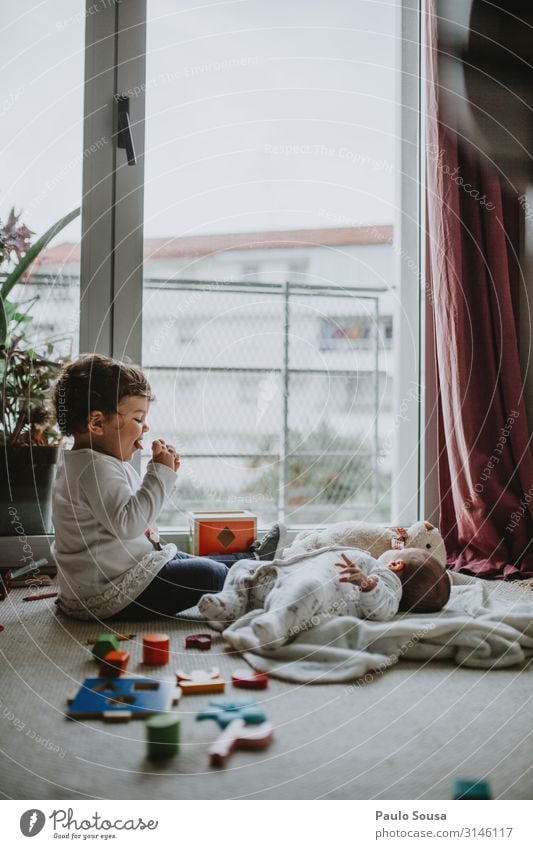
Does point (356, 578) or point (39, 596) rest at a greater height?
point (356, 578)

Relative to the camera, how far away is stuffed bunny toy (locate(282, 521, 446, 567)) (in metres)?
1.54

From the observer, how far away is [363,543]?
1.54m

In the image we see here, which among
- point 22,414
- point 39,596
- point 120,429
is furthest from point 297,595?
point 22,414

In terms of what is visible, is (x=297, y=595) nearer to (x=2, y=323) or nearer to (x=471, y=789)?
(x=471, y=789)

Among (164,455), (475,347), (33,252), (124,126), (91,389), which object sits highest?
(124,126)

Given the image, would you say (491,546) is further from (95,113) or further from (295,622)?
(95,113)

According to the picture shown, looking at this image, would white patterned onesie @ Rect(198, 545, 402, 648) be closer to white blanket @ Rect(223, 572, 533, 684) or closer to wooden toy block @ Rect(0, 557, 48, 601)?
white blanket @ Rect(223, 572, 533, 684)

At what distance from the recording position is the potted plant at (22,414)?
65.1 inches

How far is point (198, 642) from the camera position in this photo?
1.15 m

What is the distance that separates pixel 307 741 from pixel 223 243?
4.38 feet

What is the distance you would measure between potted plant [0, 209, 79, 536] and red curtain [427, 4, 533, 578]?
96 centimetres

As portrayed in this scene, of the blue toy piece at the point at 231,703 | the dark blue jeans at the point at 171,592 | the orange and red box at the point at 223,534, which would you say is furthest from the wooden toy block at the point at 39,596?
the blue toy piece at the point at 231,703

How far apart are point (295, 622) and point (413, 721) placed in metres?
0.28

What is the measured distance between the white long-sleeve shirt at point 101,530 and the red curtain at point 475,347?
30.6 inches
